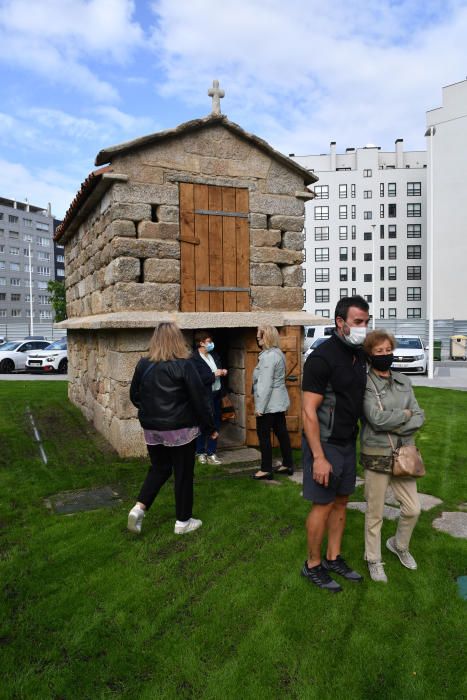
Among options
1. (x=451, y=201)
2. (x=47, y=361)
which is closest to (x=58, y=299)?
(x=47, y=361)

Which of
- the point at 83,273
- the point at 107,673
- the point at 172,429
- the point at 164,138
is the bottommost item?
the point at 107,673

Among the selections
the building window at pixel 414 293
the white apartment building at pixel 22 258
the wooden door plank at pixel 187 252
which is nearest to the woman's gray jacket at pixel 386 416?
the wooden door plank at pixel 187 252

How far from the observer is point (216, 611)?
3525 mm

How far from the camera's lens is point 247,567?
413 cm

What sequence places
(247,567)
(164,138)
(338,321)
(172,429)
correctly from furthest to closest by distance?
(164,138) < (172,429) < (247,567) < (338,321)

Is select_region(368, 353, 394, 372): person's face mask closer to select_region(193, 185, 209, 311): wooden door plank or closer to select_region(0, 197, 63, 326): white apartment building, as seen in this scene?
select_region(193, 185, 209, 311): wooden door plank

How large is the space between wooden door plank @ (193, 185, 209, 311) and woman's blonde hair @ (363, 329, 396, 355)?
13.8 ft

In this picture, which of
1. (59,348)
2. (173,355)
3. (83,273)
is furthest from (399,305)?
(173,355)

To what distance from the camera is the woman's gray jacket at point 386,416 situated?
12.3 feet

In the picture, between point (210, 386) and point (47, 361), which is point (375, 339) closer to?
point (210, 386)

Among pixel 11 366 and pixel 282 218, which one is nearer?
pixel 282 218

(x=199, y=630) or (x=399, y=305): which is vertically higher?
Answer: (x=399, y=305)

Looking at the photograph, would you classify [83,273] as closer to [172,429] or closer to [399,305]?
[172,429]

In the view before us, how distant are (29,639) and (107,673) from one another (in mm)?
621
